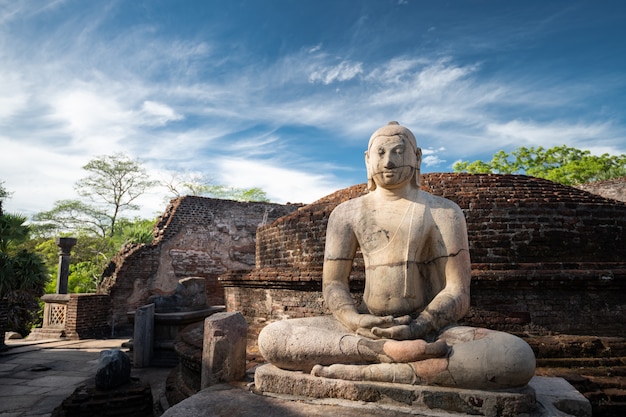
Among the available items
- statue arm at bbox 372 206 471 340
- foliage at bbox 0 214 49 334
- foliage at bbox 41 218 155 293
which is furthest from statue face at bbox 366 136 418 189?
foliage at bbox 41 218 155 293

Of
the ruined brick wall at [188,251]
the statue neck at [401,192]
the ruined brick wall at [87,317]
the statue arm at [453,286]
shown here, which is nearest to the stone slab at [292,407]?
the statue arm at [453,286]

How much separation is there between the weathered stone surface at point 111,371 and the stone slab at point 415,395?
3276 mm

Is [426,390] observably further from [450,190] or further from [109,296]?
[109,296]

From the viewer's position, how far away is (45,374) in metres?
7.06

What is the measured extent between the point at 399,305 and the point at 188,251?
14.3m

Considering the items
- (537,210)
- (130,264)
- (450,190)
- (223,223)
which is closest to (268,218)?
(223,223)

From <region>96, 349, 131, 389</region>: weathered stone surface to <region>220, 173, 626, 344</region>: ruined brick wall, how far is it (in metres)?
1.80

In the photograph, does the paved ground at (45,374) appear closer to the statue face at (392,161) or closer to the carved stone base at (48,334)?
the carved stone base at (48,334)

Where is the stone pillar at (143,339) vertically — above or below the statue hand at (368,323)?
below

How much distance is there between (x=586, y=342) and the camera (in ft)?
13.6

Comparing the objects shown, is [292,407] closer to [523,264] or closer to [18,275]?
[523,264]

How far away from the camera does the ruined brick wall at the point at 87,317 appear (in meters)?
12.0

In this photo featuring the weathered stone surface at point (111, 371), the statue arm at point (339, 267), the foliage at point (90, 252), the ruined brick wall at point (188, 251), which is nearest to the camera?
the statue arm at point (339, 267)

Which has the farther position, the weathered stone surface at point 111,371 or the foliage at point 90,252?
the foliage at point 90,252
